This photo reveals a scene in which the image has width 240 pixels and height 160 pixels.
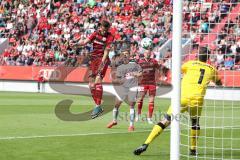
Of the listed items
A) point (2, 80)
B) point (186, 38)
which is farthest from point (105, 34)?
point (2, 80)

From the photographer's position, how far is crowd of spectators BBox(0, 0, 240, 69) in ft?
100

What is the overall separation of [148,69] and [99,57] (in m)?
1.32

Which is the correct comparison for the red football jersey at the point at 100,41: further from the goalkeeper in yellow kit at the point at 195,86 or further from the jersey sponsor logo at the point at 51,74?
the jersey sponsor logo at the point at 51,74

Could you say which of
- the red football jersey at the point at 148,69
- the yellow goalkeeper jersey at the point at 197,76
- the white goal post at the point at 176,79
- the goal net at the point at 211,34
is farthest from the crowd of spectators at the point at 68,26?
the white goal post at the point at 176,79

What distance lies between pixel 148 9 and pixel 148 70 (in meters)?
17.3

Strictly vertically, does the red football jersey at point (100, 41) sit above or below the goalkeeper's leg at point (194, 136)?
above

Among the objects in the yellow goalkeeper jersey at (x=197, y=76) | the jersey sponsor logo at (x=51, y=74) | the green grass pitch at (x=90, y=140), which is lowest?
the jersey sponsor logo at (x=51, y=74)

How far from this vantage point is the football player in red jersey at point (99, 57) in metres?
15.0

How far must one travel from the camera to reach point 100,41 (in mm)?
15195

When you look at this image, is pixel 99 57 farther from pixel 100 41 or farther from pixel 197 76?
pixel 197 76

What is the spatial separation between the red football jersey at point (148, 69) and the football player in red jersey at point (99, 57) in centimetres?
94

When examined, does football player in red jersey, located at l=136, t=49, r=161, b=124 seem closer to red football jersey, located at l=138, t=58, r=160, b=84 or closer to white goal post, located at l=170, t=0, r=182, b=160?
red football jersey, located at l=138, t=58, r=160, b=84

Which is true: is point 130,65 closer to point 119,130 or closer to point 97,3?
point 119,130

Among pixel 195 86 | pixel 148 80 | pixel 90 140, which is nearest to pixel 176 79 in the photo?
pixel 195 86
